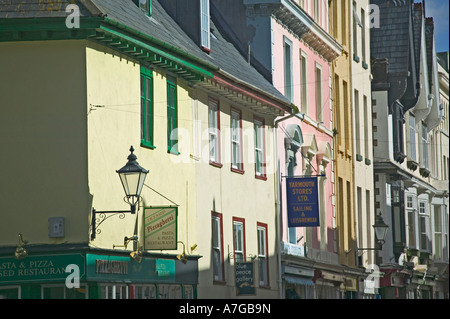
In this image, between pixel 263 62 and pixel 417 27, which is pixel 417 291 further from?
pixel 263 62

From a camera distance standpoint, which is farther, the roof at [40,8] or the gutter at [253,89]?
the gutter at [253,89]

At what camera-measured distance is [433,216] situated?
59469mm

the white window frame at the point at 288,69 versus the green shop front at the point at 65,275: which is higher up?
the white window frame at the point at 288,69

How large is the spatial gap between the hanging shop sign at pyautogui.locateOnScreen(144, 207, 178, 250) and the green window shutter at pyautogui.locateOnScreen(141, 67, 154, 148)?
1.54m

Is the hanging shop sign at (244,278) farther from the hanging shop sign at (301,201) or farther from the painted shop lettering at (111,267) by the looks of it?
the painted shop lettering at (111,267)

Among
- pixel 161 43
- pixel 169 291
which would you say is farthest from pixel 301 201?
pixel 161 43

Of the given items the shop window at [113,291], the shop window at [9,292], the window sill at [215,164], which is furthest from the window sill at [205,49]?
the shop window at [9,292]

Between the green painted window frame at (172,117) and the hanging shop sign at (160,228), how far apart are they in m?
2.51

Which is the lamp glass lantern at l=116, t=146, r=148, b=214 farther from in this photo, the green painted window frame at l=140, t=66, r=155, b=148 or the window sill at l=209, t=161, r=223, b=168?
the window sill at l=209, t=161, r=223, b=168

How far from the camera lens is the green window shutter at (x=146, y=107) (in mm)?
26141

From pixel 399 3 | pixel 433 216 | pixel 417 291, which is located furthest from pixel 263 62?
pixel 433 216

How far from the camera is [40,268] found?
22.9 metres

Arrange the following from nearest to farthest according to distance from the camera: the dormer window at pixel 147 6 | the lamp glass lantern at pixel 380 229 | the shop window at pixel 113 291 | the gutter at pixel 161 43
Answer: the shop window at pixel 113 291 → the gutter at pixel 161 43 → the dormer window at pixel 147 6 → the lamp glass lantern at pixel 380 229

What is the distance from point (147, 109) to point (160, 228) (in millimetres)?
2684
